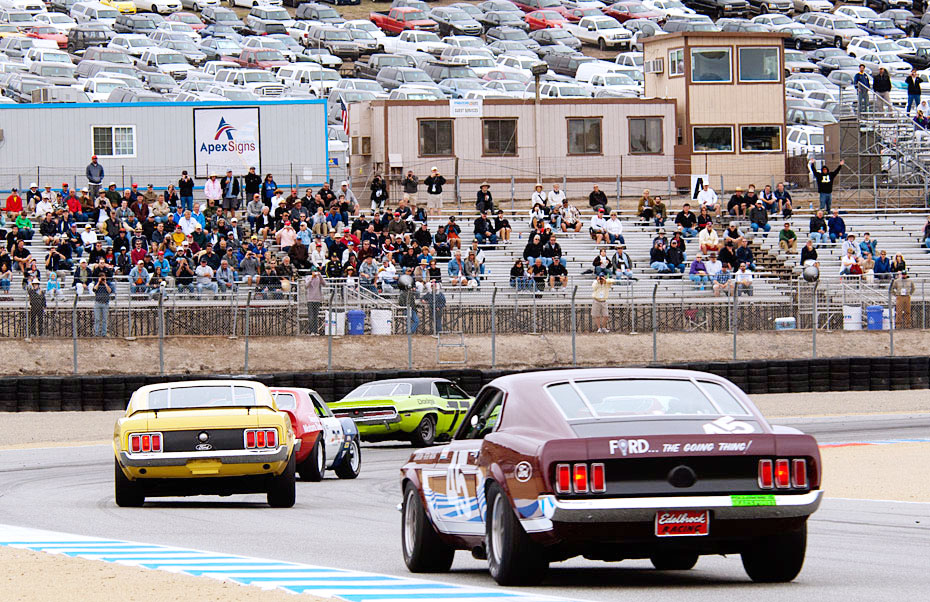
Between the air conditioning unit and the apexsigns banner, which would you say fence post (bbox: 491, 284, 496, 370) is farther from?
the air conditioning unit

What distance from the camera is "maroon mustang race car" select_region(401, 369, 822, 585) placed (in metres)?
8.16

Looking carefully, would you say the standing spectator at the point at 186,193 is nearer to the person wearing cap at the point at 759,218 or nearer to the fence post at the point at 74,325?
the fence post at the point at 74,325

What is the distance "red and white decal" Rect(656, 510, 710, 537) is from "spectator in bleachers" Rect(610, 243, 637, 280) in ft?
90.9

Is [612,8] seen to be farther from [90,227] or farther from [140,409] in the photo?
[140,409]

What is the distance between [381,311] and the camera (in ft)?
105

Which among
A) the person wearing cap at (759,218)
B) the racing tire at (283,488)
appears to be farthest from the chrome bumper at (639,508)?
the person wearing cap at (759,218)

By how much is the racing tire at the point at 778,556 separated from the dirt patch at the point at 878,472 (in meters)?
7.22

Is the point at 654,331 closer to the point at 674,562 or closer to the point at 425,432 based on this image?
the point at 425,432

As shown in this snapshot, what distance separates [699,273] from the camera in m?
35.3

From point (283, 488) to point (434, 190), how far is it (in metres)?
27.3

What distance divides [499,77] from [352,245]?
116 ft

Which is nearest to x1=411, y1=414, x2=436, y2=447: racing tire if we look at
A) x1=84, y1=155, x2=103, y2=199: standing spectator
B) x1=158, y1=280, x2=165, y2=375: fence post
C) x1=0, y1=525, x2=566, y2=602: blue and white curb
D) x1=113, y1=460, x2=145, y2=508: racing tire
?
x1=158, y1=280, x2=165, y2=375: fence post

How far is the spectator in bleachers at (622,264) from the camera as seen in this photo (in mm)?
35938

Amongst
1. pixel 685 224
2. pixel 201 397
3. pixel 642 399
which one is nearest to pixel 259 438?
pixel 201 397
